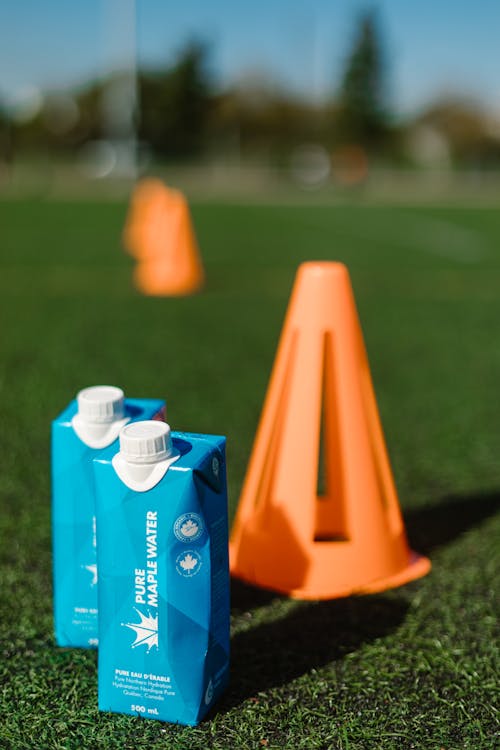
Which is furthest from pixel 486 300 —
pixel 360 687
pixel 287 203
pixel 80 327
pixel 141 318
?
pixel 287 203

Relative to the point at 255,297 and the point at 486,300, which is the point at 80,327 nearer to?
the point at 255,297

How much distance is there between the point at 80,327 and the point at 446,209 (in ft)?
61.5

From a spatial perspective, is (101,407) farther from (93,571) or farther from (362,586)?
(362,586)

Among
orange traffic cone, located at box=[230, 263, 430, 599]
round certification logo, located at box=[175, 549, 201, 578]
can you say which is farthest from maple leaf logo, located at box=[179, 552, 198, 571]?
orange traffic cone, located at box=[230, 263, 430, 599]

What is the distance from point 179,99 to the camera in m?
55.8

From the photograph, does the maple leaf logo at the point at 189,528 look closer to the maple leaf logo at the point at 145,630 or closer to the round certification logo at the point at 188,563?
the round certification logo at the point at 188,563

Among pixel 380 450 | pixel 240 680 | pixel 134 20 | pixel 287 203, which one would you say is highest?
pixel 134 20

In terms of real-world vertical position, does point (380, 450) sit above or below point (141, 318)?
above

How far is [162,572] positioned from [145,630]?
0.60 ft

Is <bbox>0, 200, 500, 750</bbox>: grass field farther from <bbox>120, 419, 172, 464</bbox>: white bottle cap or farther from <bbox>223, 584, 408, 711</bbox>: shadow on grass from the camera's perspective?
<bbox>120, 419, 172, 464</bbox>: white bottle cap

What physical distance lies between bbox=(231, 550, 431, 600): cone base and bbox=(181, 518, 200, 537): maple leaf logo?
96 cm

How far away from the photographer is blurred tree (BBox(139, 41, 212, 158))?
55.4 m

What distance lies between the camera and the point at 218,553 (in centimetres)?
223

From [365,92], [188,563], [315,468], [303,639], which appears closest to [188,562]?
[188,563]
